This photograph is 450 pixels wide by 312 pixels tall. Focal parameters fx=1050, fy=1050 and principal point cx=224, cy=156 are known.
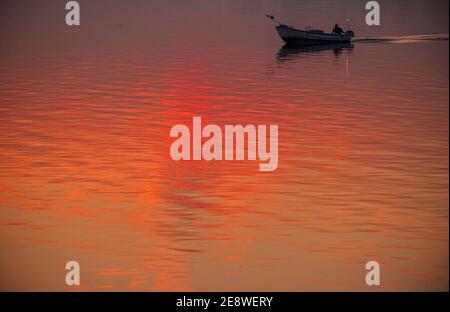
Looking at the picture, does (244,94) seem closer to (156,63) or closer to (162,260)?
(156,63)

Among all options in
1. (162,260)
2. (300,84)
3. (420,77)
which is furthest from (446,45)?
(162,260)

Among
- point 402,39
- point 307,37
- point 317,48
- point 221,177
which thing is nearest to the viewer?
point 221,177

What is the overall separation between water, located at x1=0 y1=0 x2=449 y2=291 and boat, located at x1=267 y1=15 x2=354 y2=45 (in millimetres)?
7751

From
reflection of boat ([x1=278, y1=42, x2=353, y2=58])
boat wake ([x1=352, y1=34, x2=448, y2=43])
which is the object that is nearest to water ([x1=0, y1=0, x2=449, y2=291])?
reflection of boat ([x1=278, y1=42, x2=353, y2=58])

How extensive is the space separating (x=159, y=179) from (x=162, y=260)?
10475 mm

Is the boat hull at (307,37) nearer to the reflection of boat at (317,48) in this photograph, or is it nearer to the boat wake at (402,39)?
the reflection of boat at (317,48)

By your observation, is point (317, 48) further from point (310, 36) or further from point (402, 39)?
point (402, 39)

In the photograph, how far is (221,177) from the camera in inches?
1649

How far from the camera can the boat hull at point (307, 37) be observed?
98.5 meters

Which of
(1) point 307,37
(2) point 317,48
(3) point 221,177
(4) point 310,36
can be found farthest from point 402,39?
(3) point 221,177

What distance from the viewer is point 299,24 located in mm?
131875

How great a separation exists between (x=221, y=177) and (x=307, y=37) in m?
58.8
